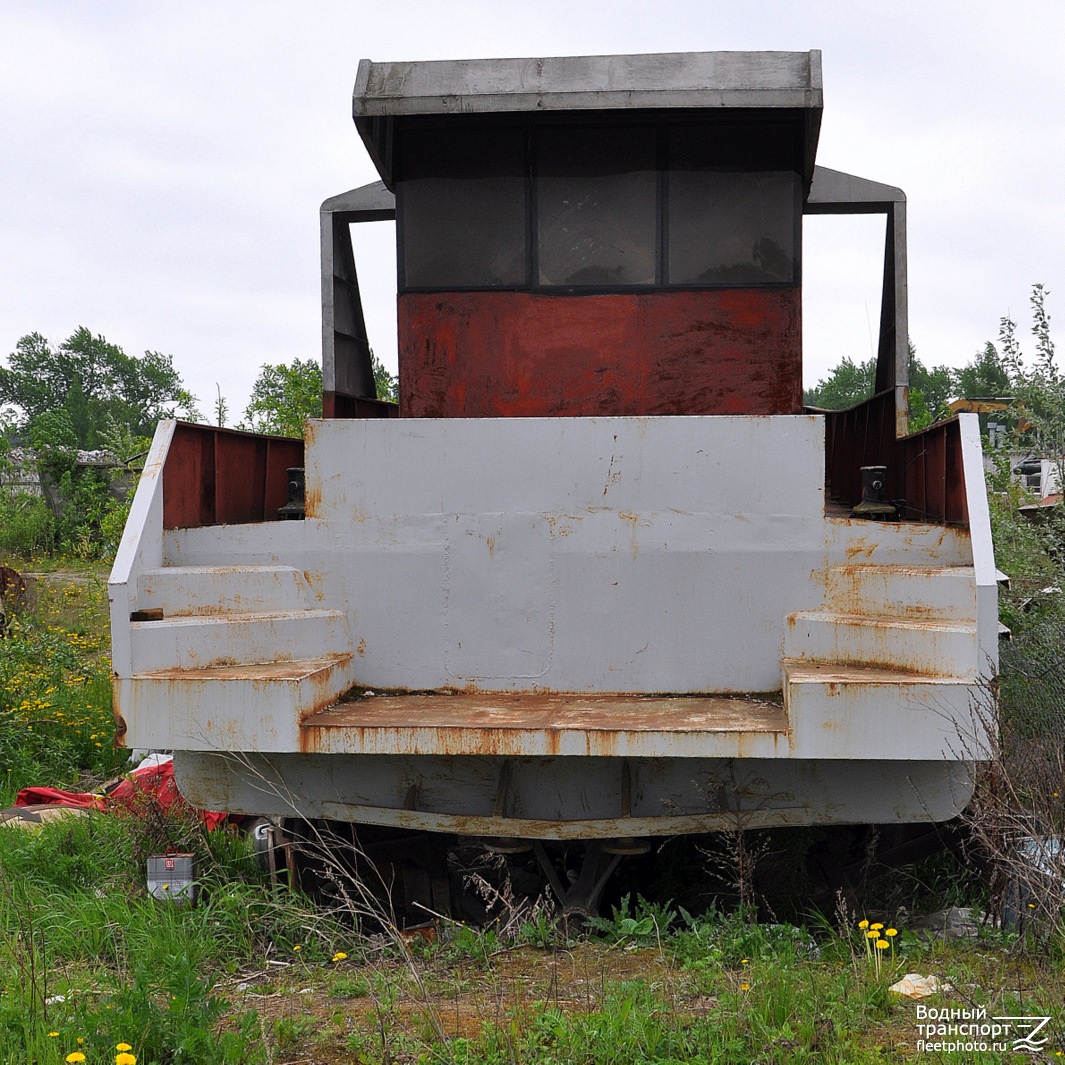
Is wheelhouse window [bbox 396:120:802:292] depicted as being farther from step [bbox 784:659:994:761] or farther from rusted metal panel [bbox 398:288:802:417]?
step [bbox 784:659:994:761]

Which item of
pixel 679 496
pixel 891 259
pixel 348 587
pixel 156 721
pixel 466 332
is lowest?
pixel 156 721

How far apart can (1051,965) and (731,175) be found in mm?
3774

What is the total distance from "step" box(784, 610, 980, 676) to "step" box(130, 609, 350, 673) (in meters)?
1.76

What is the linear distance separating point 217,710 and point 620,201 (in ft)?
10.6

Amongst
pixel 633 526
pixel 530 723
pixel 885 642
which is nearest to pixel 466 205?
pixel 633 526

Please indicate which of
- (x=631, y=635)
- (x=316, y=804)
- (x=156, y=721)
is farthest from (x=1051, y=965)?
(x=156, y=721)

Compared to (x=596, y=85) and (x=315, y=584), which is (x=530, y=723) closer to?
(x=315, y=584)

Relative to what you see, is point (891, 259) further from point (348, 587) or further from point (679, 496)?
point (348, 587)

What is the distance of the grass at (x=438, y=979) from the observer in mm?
2975

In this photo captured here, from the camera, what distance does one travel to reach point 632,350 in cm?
550

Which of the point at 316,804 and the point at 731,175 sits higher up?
the point at 731,175

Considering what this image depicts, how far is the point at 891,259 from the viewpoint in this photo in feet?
22.8

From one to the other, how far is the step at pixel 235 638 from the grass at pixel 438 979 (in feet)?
3.07

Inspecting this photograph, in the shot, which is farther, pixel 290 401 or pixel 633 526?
pixel 290 401
